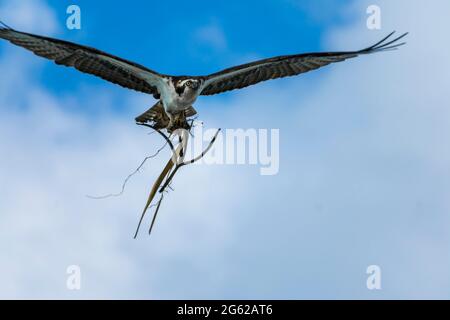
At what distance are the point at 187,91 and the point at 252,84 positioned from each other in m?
1.68

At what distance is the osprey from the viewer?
11.5 meters

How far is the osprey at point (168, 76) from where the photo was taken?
454 inches

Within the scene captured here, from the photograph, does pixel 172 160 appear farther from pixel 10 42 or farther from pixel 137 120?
pixel 10 42

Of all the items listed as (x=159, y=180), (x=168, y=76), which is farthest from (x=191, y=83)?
(x=159, y=180)

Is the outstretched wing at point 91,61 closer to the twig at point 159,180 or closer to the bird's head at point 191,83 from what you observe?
the bird's head at point 191,83

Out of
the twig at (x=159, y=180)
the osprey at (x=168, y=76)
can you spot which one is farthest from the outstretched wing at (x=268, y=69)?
the twig at (x=159, y=180)

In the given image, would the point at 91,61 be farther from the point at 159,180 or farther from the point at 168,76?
the point at 159,180

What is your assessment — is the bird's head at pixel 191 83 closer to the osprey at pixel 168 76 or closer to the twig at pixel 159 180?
the osprey at pixel 168 76

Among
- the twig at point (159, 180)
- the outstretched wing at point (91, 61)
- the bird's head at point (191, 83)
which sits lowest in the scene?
the twig at point (159, 180)

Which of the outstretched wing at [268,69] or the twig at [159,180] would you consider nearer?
the twig at [159,180]

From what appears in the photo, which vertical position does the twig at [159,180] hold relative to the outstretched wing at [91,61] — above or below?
below

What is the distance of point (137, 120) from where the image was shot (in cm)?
1195

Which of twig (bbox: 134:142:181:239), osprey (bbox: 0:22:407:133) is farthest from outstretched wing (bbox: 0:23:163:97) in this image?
twig (bbox: 134:142:181:239)
